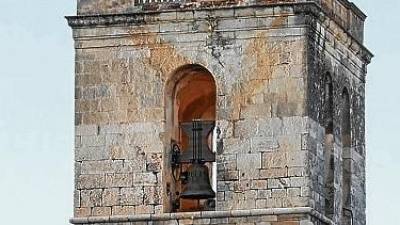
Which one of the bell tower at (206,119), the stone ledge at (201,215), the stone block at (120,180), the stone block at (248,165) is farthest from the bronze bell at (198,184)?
the stone block at (120,180)

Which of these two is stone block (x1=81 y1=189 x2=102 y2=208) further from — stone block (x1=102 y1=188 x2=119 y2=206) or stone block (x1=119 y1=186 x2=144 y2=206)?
stone block (x1=119 y1=186 x2=144 y2=206)

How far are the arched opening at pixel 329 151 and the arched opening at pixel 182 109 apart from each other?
1.65 meters

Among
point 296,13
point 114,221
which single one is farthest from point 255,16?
point 114,221

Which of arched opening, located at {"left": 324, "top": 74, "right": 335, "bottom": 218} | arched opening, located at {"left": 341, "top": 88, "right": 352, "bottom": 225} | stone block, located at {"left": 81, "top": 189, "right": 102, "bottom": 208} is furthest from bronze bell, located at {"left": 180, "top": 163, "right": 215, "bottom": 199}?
arched opening, located at {"left": 341, "top": 88, "right": 352, "bottom": 225}

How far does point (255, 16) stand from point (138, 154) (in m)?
2.60

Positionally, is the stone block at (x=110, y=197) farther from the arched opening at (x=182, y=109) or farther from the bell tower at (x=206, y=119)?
the arched opening at (x=182, y=109)

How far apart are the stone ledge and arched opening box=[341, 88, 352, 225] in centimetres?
133

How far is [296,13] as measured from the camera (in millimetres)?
46750

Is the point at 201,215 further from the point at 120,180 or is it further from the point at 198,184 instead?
the point at 120,180

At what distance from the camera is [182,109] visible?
4797 centimetres

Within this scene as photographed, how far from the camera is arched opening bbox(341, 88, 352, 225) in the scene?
159 ft

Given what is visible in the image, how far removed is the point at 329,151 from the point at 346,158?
84cm

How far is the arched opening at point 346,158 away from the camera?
48438 mm

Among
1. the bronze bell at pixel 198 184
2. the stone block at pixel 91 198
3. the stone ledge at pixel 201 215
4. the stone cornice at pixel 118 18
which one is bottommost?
the stone ledge at pixel 201 215
